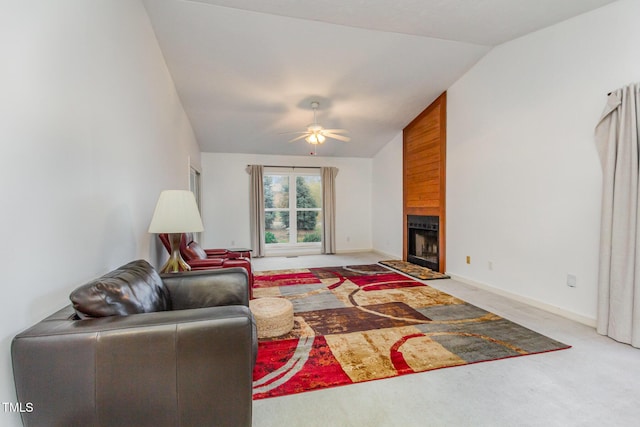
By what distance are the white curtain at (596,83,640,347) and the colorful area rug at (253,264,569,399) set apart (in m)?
0.57

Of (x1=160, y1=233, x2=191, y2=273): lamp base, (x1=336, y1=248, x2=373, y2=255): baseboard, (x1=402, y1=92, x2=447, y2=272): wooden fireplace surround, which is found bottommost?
(x1=336, y1=248, x2=373, y2=255): baseboard

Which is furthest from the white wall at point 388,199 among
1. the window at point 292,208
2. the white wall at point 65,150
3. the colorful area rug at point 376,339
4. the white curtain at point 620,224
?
the white wall at point 65,150

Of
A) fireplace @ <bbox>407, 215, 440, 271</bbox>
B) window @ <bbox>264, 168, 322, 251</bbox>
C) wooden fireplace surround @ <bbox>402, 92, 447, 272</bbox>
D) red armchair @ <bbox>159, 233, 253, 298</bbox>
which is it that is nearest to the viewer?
red armchair @ <bbox>159, 233, 253, 298</bbox>

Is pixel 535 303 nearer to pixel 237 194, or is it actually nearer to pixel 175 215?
pixel 175 215

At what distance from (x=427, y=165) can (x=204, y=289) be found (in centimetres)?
447

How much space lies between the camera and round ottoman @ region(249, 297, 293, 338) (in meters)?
2.54

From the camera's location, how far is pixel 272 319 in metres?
2.56

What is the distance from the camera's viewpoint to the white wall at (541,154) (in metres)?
2.78

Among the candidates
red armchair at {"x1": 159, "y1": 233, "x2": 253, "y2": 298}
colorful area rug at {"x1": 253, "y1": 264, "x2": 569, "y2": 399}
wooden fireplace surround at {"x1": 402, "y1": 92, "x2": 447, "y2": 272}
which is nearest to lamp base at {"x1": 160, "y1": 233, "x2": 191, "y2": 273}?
red armchair at {"x1": 159, "y1": 233, "x2": 253, "y2": 298}

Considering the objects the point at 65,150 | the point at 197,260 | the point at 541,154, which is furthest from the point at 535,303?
the point at 65,150

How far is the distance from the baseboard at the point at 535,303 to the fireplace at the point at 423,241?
0.74m

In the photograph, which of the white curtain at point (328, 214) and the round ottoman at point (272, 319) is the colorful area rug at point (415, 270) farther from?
the round ottoman at point (272, 319)

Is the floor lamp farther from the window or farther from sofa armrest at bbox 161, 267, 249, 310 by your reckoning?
the window

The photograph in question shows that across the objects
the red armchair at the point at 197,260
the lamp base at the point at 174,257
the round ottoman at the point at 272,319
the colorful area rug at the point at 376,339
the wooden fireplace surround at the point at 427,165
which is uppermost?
the wooden fireplace surround at the point at 427,165
